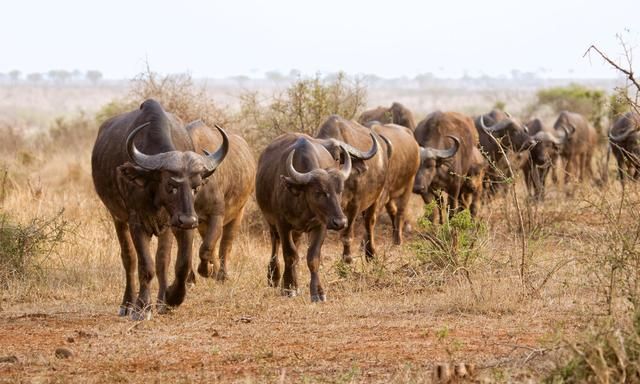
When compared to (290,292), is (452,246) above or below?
above

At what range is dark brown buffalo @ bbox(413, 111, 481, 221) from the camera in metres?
15.7

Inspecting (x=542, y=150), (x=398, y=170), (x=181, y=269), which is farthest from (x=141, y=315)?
(x=542, y=150)

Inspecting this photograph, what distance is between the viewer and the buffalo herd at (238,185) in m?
9.02

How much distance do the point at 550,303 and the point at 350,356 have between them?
2543mm

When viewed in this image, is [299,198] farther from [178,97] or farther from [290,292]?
[178,97]

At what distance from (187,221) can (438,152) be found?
781cm

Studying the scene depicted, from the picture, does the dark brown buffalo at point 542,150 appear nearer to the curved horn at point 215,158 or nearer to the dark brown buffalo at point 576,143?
the dark brown buffalo at point 576,143

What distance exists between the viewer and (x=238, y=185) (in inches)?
460

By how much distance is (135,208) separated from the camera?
916 centimetres

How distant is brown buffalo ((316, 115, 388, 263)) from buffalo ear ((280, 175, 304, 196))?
1.38 m

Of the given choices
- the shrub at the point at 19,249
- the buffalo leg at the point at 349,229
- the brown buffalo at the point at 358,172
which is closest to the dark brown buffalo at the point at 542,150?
the brown buffalo at the point at 358,172

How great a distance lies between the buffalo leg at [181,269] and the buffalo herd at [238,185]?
0.01 m

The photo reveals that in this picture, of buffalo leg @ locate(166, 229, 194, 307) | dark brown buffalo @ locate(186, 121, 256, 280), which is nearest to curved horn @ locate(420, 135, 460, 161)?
dark brown buffalo @ locate(186, 121, 256, 280)

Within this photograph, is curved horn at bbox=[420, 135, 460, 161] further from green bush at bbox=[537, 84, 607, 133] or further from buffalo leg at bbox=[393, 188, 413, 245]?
green bush at bbox=[537, 84, 607, 133]
